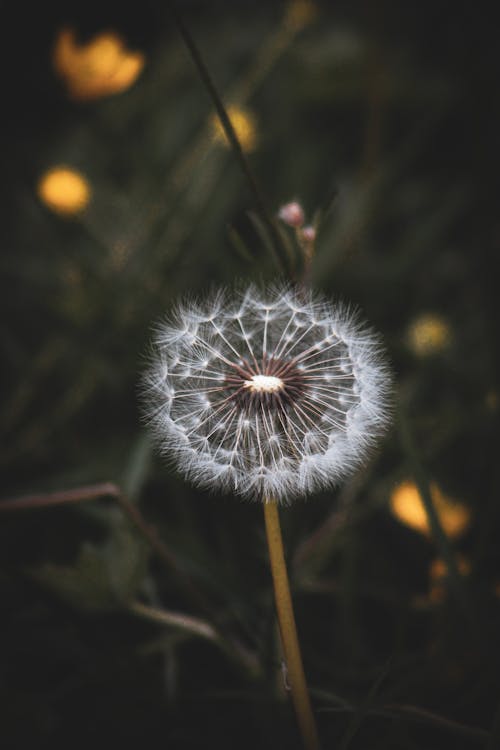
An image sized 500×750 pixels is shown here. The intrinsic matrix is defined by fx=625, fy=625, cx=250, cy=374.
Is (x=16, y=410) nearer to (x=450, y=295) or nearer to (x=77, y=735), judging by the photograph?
(x=77, y=735)

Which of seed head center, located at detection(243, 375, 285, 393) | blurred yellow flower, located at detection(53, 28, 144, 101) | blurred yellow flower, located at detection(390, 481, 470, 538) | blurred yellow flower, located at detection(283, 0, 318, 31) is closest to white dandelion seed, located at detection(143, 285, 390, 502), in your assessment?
seed head center, located at detection(243, 375, 285, 393)

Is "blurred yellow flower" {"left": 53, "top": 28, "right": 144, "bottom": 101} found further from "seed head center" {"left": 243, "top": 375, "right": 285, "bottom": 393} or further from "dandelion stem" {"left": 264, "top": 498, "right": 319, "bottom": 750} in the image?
"dandelion stem" {"left": 264, "top": 498, "right": 319, "bottom": 750}

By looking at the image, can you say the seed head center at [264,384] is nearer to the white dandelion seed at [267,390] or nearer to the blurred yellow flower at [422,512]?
the white dandelion seed at [267,390]

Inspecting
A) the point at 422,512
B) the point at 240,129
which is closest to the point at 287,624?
the point at 422,512

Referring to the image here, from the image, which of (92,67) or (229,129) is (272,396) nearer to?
(229,129)

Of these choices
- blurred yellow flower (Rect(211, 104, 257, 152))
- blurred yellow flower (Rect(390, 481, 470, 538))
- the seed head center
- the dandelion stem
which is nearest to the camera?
the dandelion stem

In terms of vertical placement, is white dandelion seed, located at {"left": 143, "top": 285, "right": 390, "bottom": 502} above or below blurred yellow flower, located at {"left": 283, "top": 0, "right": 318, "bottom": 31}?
below

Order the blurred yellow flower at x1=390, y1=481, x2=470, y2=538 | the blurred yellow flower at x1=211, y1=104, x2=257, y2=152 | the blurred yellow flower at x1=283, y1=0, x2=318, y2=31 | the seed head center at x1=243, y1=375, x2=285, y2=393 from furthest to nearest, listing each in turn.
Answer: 1. the blurred yellow flower at x1=283, y1=0, x2=318, y2=31
2. the blurred yellow flower at x1=211, y1=104, x2=257, y2=152
3. the blurred yellow flower at x1=390, y1=481, x2=470, y2=538
4. the seed head center at x1=243, y1=375, x2=285, y2=393

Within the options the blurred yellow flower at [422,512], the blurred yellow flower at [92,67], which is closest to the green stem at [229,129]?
the blurred yellow flower at [422,512]

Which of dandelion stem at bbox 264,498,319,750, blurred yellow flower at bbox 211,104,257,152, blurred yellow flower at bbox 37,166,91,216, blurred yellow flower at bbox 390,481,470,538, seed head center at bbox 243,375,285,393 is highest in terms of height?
blurred yellow flower at bbox 211,104,257,152
